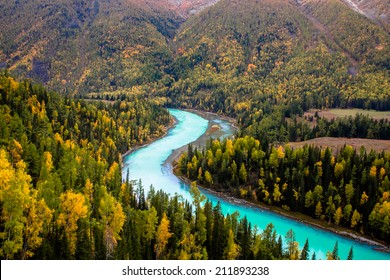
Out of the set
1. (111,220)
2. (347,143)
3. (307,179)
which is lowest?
(307,179)

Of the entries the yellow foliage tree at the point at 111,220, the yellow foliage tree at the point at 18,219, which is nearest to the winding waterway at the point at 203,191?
the yellow foliage tree at the point at 111,220

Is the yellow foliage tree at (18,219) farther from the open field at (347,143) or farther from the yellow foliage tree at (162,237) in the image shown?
the open field at (347,143)

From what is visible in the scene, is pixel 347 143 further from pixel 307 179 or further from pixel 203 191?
pixel 203 191

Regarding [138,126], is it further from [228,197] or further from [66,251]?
[66,251]

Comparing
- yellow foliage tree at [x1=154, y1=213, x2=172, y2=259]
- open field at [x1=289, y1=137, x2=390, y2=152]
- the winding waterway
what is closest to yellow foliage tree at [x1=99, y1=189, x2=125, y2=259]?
yellow foliage tree at [x1=154, y1=213, x2=172, y2=259]

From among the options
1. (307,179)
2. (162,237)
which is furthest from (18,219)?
(307,179)

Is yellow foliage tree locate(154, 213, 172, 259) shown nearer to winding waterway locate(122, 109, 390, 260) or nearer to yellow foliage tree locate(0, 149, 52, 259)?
yellow foliage tree locate(0, 149, 52, 259)

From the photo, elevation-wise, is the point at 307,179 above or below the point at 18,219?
below
